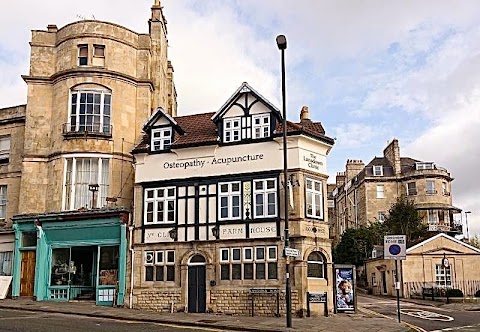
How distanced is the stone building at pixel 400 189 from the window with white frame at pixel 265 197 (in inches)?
1642

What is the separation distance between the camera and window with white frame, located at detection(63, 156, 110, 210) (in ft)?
104

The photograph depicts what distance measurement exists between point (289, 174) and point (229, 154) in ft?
9.99

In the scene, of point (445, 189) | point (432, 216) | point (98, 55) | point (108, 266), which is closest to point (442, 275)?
point (432, 216)

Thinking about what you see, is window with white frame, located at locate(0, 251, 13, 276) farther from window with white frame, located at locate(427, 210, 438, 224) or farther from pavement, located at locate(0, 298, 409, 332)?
window with white frame, located at locate(427, 210, 438, 224)

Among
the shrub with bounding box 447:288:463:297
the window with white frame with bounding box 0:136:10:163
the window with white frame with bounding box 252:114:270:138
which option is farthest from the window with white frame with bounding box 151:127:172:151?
the shrub with bounding box 447:288:463:297

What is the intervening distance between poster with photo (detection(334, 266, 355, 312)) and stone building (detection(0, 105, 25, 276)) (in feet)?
62.4

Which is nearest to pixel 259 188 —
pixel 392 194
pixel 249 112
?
pixel 249 112

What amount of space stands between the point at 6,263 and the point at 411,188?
152ft

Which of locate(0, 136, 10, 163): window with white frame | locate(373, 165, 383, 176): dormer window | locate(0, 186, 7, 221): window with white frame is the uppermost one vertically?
locate(373, 165, 383, 176): dormer window

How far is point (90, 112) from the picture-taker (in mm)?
32156

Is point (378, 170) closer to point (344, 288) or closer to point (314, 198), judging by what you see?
point (344, 288)

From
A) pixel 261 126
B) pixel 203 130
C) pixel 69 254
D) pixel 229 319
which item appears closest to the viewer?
pixel 229 319

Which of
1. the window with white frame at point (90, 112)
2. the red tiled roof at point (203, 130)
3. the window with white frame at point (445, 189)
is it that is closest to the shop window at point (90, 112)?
the window with white frame at point (90, 112)

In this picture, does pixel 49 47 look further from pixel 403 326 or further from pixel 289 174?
pixel 403 326
